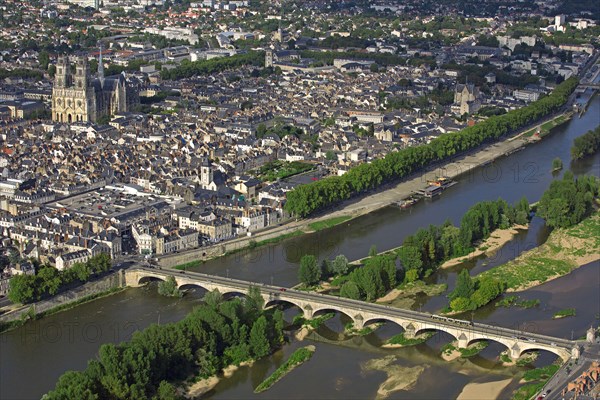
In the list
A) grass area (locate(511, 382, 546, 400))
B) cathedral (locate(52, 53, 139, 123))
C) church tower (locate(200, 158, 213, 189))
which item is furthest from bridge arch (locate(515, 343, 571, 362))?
cathedral (locate(52, 53, 139, 123))

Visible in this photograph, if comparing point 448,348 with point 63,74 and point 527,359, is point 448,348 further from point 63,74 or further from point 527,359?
point 63,74

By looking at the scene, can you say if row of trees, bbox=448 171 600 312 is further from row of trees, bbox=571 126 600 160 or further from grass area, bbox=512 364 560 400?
row of trees, bbox=571 126 600 160

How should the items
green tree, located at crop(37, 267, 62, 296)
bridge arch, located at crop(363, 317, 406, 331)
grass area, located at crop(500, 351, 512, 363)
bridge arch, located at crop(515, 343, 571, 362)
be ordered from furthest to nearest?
1. green tree, located at crop(37, 267, 62, 296)
2. bridge arch, located at crop(363, 317, 406, 331)
3. grass area, located at crop(500, 351, 512, 363)
4. bridge arch, located at crop(515, 343, 571, 362)

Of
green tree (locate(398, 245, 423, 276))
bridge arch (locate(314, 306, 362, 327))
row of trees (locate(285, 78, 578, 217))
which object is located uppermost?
row of trees (locate(285, 78, 578, 217))

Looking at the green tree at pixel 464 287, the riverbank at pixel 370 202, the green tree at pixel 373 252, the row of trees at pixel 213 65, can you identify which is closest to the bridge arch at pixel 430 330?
the green tree at pixel 464 287

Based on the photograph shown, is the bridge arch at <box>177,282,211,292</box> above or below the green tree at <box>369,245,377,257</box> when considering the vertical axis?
below

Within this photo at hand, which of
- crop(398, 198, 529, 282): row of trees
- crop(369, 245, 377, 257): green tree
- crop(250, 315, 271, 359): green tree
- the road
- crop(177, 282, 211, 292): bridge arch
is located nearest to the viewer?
crop(250, 315, 271, 359): green tree

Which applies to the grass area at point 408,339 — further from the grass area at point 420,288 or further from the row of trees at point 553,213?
the grass area at point 420,288

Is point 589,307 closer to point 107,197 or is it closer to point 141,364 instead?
point 141,364
